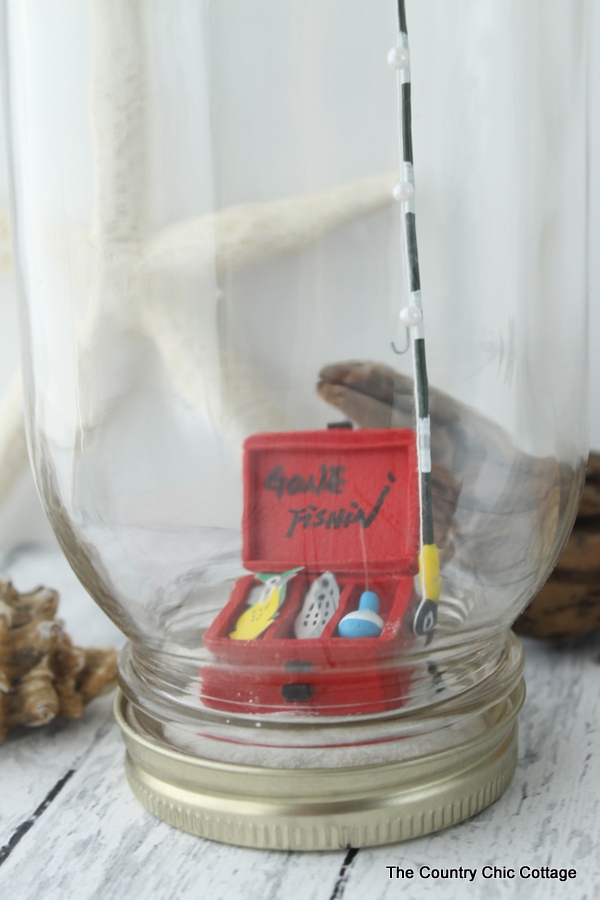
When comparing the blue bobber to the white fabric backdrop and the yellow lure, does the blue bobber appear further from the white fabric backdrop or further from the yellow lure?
the white fabric backdrop

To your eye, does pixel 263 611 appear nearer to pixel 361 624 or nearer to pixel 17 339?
Answer: pixel 361 624

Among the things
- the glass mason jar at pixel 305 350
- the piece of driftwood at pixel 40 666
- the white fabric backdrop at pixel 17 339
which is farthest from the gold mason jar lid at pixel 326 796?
the white fabric backdrop at pixel 17 339

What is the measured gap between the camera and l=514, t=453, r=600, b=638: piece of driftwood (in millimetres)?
573

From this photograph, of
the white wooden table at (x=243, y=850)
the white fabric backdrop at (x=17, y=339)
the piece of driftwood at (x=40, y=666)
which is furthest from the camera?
the white fabric backdrop at (x=17, y=339)

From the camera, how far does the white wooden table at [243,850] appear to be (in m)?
0.38

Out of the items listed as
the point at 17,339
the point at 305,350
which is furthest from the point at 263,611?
the point at 17,339

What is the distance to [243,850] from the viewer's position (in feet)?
1.32

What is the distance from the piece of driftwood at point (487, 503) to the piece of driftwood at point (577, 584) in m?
0.10

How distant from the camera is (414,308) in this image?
1.39 feet

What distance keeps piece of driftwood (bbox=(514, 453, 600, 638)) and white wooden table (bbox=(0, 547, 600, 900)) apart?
0.25 ft

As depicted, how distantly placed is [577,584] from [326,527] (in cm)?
20

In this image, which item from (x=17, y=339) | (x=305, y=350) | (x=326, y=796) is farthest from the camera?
(x=17, y=339)

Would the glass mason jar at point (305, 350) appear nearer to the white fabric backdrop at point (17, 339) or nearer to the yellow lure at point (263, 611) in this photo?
the yellow lure at point (263, 611)

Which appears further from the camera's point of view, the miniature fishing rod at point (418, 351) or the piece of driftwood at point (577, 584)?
the piece of driftwood at point (577, 584)
